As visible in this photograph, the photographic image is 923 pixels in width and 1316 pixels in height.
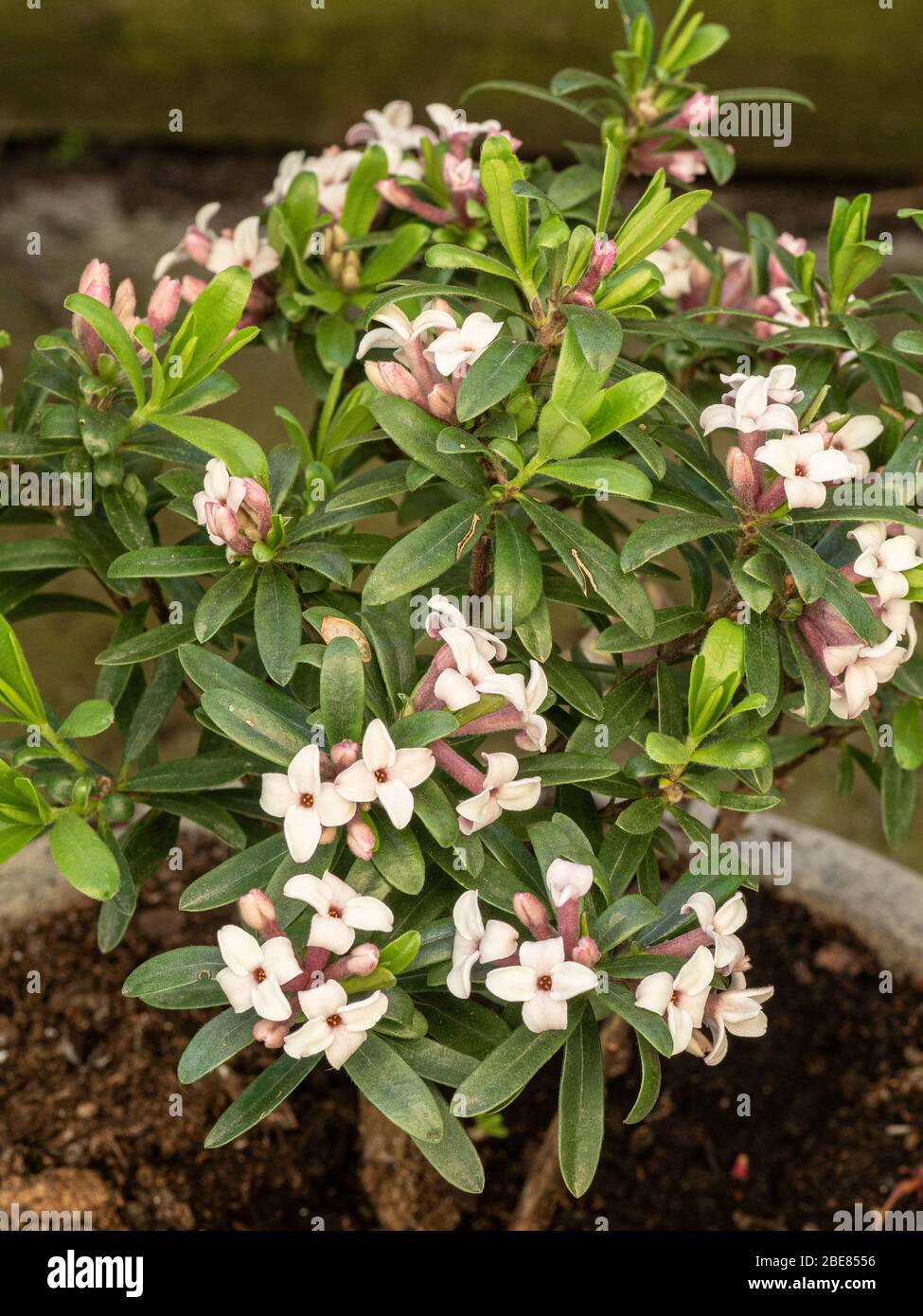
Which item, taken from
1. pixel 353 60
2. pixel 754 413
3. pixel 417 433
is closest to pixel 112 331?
pixel 417 433

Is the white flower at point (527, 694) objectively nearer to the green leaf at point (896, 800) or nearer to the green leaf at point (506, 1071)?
the green leaf at point (506, 1071)

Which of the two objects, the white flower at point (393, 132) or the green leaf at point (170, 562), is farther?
the white flower at point (393, 132)

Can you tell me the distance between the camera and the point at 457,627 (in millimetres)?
811

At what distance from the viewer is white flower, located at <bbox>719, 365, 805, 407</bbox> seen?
2.92 ft

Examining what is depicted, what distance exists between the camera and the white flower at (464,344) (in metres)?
0.86

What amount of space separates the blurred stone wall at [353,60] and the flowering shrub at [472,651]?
2086mm

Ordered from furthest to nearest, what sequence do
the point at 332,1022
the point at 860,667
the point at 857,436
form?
the point at 857,436
the point at 860,667
the point at 332,1022

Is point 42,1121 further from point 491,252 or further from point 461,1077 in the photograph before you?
point 491,252

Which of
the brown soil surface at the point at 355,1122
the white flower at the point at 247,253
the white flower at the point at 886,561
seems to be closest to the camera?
the white flower at the point at 886,561

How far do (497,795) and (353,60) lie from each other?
2611 mm

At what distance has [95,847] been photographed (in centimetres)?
85

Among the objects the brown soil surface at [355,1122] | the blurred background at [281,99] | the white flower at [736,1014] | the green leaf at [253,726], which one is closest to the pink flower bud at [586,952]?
the white flower at [736,1014]

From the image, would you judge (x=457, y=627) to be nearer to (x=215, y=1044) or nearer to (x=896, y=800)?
(x=215, y=1044)

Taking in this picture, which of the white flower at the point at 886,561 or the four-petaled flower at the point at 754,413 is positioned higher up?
the four-petaled flower at the point at 754,413
